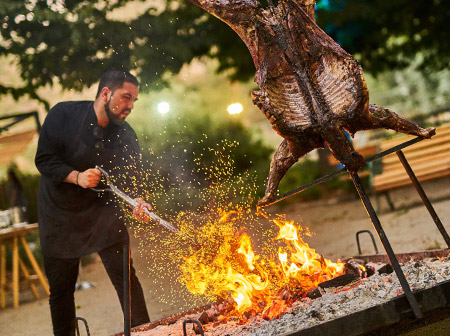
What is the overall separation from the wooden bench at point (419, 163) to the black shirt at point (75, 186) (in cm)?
492

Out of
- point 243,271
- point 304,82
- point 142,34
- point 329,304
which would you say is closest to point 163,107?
point 142,34

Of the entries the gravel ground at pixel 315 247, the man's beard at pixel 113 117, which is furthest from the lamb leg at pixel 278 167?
the gravel ground at pixel 315 247

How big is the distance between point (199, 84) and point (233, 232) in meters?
11.8

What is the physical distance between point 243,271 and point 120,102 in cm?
180

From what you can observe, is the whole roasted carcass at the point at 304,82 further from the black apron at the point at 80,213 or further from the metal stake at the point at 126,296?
the black apron at the point at 80,213

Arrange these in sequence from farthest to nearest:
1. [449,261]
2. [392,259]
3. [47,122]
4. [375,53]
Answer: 1. [375,53]
2. [47,122]
3. [449,261]
4. [392,259]

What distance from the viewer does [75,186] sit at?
3.79 metres

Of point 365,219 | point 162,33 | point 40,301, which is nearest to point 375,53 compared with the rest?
point 365,219

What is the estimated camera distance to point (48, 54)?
22.3 feet

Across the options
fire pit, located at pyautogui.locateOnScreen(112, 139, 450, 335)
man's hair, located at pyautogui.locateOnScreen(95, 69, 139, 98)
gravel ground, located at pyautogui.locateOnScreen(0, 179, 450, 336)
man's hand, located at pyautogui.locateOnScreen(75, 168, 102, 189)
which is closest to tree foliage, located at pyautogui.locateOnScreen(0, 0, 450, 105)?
man's hair, located at pyautogui.locateOnScreen(95, 69, 139, 98)

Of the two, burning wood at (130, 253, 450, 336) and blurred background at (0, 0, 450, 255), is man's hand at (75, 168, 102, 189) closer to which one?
burning wood at (130, 253, 450, 336)

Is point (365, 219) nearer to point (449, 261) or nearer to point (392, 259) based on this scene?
point (449, 261)

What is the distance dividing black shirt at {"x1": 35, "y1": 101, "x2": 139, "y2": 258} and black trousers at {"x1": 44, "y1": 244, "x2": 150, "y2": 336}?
0.26 feet

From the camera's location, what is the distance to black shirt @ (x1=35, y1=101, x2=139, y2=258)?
3709 millimetres
